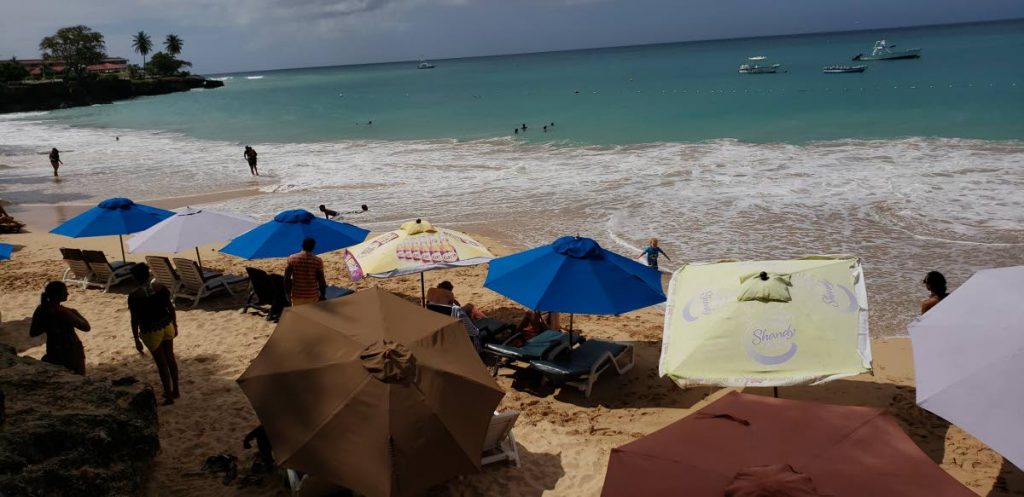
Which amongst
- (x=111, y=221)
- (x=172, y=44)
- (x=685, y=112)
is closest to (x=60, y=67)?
(x=172, y=44)

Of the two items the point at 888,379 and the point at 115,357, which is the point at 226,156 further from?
the point at 888,379

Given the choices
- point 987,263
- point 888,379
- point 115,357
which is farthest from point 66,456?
point 987,263

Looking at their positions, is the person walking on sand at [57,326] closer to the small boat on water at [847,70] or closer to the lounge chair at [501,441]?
the lounge chair at [501,441]

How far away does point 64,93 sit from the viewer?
Answer: 8562cm

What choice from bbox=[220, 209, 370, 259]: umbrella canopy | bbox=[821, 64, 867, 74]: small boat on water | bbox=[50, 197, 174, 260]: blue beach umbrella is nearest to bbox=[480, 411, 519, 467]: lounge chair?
bbox=[220, 209, 370, 259]: umbrella canopy

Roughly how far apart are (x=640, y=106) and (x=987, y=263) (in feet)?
132

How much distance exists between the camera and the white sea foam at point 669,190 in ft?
46.6

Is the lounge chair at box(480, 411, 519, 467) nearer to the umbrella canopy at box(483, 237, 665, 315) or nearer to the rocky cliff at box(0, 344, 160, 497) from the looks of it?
the umbrella canopy at box(483, 237, 665, 315)

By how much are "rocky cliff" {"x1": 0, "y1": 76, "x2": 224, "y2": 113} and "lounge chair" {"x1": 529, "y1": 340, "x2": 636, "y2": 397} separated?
90.5 metres

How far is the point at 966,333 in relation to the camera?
505 cm

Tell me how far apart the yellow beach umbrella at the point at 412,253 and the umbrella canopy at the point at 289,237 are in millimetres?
999

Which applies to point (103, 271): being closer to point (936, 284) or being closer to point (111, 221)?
point (111, 221)

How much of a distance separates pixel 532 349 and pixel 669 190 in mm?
12971

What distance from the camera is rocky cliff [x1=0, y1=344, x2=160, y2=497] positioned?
426cm
